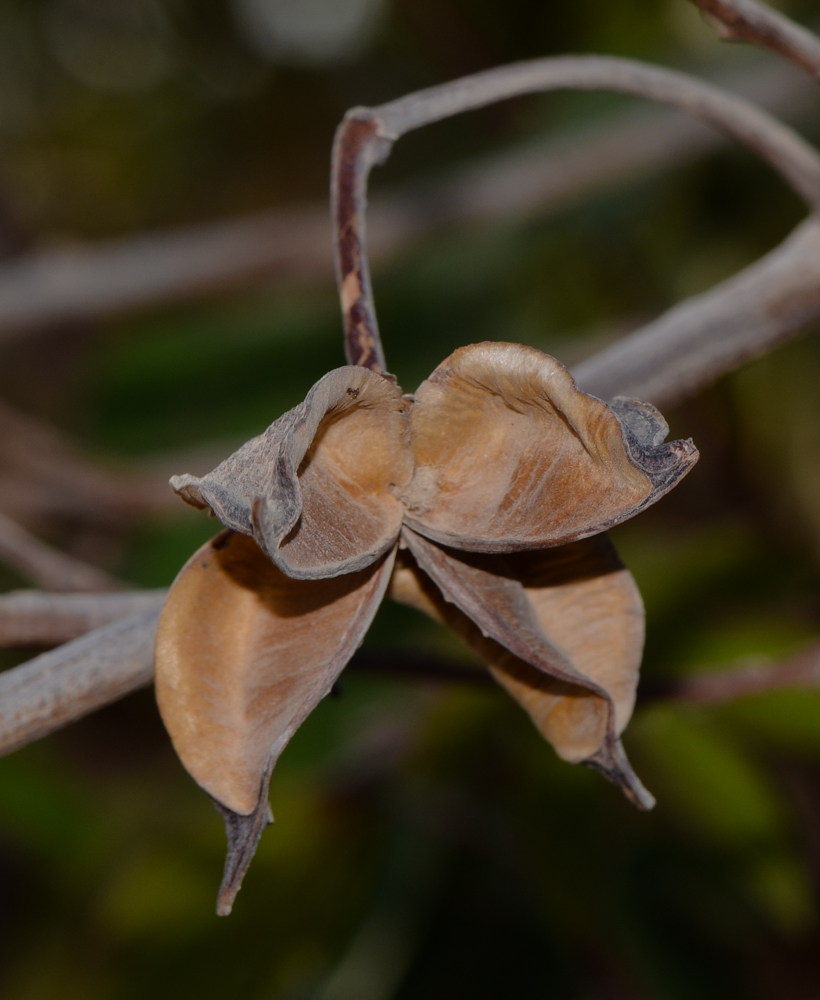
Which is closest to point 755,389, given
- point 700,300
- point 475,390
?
point 700,300

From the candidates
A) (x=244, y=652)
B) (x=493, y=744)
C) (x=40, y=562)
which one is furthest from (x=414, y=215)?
(x=244, y=652)

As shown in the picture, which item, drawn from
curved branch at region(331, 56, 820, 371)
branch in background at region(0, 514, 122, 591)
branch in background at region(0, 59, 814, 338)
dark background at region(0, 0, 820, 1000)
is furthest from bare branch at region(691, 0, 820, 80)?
branch in background at region(0, 59, 814, 338)

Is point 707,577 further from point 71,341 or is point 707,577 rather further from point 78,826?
point 71,341

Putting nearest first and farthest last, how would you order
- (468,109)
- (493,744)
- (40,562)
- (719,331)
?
(468,109) < (719,331) < (40,562) < (493,744)

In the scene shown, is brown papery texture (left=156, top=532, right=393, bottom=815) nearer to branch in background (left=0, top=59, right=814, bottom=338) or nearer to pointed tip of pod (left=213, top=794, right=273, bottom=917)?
pointed tip of pod (left=213, top=794, right=273, bottom=917)

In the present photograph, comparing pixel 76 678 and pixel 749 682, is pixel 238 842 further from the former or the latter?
pixel 749 682

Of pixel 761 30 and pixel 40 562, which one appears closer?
pixel 761 30
